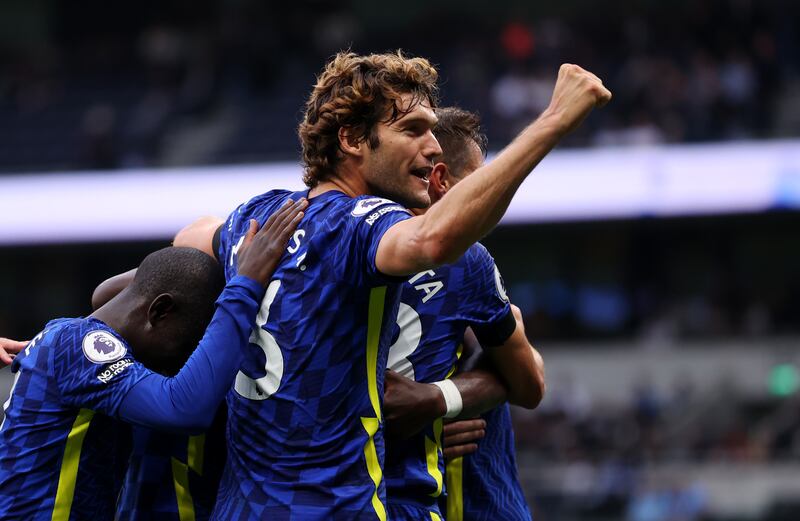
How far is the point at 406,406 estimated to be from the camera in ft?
13.1

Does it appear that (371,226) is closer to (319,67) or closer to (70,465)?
(70,465)

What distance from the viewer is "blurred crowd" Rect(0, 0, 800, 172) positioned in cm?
1934

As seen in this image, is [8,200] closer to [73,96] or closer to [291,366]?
[73,96]

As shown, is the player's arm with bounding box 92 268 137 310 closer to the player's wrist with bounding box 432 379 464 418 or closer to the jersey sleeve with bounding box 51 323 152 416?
the jersey sleeve with bounding box 51 323 152 416

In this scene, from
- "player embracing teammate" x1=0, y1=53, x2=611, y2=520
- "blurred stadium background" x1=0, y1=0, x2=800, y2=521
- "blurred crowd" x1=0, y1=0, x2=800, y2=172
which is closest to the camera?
"player embracing teammate" x1=0, y1=53, x2=611, y2=520

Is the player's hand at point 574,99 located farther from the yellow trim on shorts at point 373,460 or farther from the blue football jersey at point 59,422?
the blue football jersey at point 59,422

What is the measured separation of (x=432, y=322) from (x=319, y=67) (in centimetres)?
1814

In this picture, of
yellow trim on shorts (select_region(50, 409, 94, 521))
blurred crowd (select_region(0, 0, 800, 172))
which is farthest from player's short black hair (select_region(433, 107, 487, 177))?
blurred crowd (select_region(0, 0, 800, 172))

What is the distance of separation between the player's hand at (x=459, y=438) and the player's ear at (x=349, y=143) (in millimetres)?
1150

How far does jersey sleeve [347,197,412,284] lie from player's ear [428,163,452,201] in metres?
0.95

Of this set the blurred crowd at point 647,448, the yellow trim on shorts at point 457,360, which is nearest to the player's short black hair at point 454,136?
the yellow trim on shorts at point 457,360

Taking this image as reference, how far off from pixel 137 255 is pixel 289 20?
5.20m

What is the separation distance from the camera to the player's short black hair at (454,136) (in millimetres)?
4602

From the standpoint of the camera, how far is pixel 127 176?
1922 centimetres
